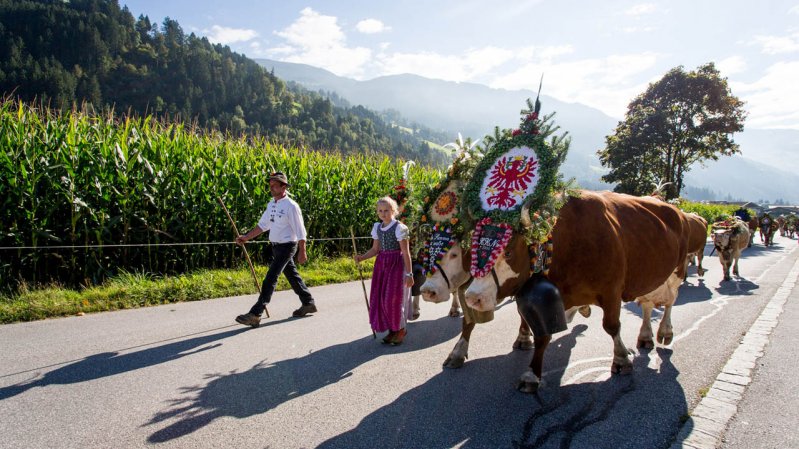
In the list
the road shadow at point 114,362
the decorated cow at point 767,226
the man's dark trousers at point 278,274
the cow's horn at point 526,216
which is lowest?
the decorated cow at point 767,226

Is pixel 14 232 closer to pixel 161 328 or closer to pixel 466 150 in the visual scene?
pixel 161 328

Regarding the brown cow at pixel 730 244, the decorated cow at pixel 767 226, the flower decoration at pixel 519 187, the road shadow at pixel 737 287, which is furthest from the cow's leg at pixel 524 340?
the decorated cow at pixel 767 226

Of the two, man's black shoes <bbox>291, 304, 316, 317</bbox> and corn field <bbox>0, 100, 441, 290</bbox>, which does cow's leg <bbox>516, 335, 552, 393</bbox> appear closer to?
corn field <bbox>0, 100, 441, 290</bbox>

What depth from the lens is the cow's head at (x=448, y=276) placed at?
153 inches

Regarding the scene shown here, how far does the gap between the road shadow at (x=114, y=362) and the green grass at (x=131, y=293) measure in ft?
6.59

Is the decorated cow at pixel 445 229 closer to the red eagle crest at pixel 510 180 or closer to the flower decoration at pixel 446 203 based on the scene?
the flower decoration at pixel 446 203

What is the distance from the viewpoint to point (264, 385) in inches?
158

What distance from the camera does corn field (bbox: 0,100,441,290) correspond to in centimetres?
711

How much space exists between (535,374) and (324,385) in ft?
6.27

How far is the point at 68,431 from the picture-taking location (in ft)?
10.2

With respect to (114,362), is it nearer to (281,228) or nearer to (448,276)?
(281,228)

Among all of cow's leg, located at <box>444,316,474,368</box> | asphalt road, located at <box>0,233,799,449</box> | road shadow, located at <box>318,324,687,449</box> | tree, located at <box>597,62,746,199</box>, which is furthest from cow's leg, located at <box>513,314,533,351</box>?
tree, located at <box>597,62,746,199</box>

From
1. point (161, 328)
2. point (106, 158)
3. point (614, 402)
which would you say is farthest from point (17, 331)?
point (614, 402)

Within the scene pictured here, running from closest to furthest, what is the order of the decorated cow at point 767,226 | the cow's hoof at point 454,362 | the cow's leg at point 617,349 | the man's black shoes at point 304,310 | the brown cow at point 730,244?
the cow's leg at point 617,349 → the cow's hoof at point 454,362 → the man's black shoes at point 304,310 → the brown cow at point 730,244 → the decorated cow at point 767,226
